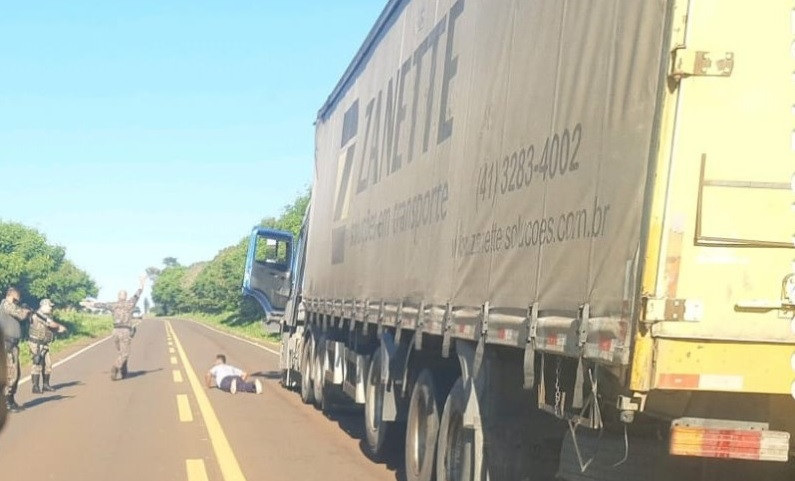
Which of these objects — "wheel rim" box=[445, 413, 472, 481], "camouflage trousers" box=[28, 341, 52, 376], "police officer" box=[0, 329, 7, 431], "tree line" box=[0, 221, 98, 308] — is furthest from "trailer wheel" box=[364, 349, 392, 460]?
"tree line" box=[0, 221, 98, 308]

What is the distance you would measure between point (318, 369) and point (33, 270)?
6154 centimetres

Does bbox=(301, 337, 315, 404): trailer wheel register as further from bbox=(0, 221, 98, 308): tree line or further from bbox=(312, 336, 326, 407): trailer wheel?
bbox=(0, 221, 98, 308): tree line

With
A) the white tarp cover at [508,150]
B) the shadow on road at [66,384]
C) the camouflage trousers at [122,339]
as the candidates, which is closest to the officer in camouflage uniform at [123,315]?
the camouflage trousers at [122,339]

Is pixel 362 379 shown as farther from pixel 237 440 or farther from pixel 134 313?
pixel 134 313

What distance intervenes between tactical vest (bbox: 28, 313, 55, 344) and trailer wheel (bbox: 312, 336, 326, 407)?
4209 mm

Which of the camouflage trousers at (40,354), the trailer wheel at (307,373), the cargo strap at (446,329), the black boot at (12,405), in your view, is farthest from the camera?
the camouflage trousers at (40,354)

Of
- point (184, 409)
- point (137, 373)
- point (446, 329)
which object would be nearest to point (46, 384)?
point (184, 409)

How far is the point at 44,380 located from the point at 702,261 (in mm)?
15221

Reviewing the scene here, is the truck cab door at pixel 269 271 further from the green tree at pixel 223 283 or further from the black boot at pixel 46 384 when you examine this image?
the green tree at pixel 223 283

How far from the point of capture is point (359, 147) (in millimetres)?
11938

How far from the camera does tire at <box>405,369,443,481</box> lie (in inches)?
305

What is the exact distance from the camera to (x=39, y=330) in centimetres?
1555

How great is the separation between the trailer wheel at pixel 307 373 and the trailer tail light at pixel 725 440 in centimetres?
1170

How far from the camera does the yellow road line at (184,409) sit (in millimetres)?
13641
